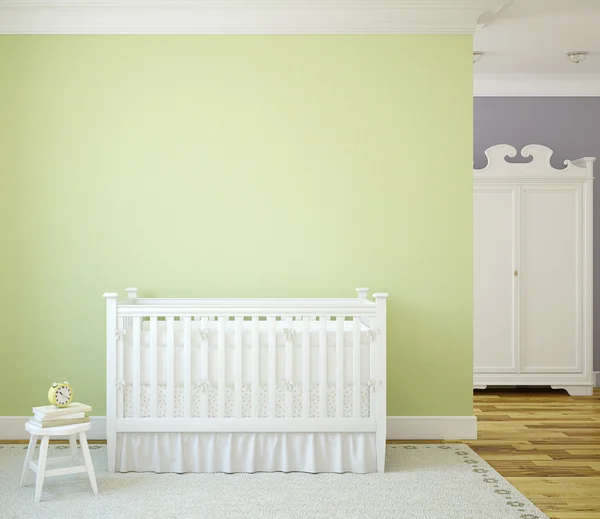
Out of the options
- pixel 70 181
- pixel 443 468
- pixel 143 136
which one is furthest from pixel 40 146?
pixel 443 468

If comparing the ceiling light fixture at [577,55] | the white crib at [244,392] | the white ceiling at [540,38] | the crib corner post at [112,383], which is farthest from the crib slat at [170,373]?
the ceiling light fixture at [577,55]

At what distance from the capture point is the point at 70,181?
357cm

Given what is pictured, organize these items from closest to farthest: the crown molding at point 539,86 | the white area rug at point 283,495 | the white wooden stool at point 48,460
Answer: the white area rug at point 283,495 → the white wooden stool at point 48,460 → the crown molding at point 539,86

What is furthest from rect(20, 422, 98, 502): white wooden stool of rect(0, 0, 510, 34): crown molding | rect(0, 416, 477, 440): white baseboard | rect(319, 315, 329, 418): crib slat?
rect(0, 0, 510, 34): crown molding

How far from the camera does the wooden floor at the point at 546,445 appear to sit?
2.68 m

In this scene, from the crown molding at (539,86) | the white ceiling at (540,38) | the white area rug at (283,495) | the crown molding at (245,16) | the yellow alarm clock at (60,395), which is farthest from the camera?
the crown molding at (539,86)

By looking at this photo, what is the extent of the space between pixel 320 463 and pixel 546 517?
949 mm

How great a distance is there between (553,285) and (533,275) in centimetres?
15

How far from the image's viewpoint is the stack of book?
2693mm

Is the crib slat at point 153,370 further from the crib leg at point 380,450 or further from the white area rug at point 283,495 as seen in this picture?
the crib leg at point 380,450

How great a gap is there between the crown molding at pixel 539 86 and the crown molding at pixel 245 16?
1.65m

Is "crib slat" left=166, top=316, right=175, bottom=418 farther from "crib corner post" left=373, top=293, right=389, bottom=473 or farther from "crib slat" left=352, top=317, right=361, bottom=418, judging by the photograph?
"crib corner post" left=373, top=293, right=389, bottom=473

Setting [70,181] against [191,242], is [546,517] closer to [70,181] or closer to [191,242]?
[191,242]

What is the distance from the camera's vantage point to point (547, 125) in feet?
17.2
